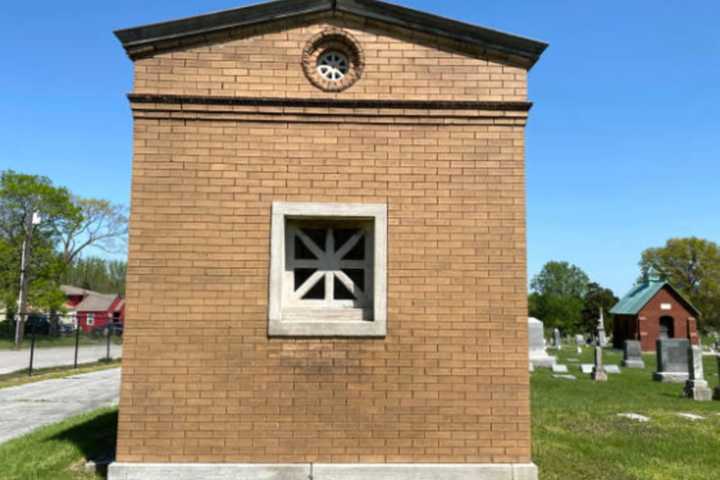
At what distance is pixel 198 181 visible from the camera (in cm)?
582

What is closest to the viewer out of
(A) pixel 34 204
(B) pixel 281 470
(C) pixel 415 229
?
(B) pixel 281 470

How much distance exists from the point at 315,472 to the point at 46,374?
53.1 feet

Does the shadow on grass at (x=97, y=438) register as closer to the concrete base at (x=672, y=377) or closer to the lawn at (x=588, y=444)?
the lawn at (x=588, y=444)

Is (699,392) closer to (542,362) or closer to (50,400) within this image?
(542,362)

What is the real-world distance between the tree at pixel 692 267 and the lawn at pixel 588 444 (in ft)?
181

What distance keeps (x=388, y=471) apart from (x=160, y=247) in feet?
10.3

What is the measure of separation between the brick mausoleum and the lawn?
4.42 ft

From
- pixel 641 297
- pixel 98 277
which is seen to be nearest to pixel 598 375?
pixel 641 297

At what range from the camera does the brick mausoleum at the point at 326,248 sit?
5.55 metres

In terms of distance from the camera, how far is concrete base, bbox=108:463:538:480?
541 cm

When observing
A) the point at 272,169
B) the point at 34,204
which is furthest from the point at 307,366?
the point at 34,204

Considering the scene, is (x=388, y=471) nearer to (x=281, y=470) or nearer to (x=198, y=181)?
(x=281, y=470)

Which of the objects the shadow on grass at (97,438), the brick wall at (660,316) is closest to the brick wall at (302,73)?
the shadow on grass at (97,438)

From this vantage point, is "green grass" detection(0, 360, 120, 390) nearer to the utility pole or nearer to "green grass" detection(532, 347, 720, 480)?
"green grass" detection(532, 347, 720, 480)
